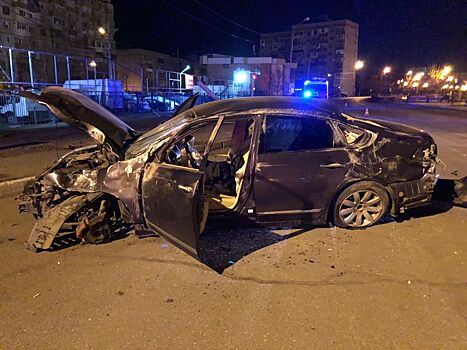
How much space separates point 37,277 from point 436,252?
4.16m

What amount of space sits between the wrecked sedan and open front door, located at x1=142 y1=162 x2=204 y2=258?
2 cm

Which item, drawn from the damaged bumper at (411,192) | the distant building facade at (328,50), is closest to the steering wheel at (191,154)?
the damaged bumper at (411,192)

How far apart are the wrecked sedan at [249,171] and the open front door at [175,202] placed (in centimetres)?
2

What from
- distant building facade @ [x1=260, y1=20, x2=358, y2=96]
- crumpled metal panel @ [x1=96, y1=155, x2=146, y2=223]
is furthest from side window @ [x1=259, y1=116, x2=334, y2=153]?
distant building facade @ [x1=260, y1=20, x2=358, y2=96]

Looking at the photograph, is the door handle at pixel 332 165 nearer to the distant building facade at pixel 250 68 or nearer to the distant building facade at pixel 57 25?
the distant building facade at pixel 57 25

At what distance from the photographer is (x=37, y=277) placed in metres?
3.66

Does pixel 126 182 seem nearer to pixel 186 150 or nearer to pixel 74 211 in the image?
pixel 74 211

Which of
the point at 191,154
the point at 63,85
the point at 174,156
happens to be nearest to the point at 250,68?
the point at 63,85

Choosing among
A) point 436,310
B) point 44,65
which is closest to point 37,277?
point 436,310

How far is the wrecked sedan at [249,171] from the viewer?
4102 millimetres

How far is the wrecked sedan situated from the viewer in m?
4.10

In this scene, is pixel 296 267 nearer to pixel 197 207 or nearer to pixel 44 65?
pixel 197 207

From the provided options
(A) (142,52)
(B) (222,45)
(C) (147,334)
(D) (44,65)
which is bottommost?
(C) (147,334)

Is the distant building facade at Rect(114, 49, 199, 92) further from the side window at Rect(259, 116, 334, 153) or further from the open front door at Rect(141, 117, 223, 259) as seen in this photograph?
the open front door at Rect(141, 117, 223, 259)
